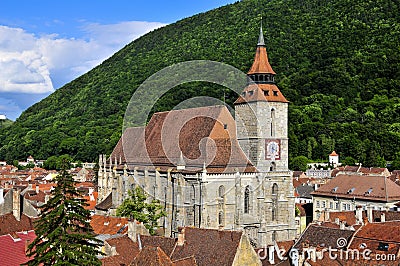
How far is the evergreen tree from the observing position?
59.6 m

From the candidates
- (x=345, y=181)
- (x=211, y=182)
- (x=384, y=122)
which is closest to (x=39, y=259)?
(x=211, y=182)

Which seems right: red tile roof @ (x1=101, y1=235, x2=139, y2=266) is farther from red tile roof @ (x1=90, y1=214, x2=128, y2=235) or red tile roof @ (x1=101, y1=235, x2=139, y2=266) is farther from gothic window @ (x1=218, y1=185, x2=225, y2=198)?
gothic window @ (x1=218, y1=185, x2=225, y2=198)

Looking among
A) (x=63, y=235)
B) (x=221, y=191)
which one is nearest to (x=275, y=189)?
(x=221, y=191)

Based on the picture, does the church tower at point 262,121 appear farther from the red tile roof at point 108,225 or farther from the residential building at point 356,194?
the residential building at point 356,194

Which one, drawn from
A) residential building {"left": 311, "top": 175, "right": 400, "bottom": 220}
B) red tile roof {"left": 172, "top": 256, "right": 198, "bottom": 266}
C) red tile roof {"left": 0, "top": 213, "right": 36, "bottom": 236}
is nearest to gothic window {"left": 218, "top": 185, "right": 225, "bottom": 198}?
red tile roof {"left": 0, "top": 213, "right": 36, "bottom": 236}

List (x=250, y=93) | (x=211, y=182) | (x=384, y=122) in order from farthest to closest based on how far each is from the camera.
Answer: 1. (x=384, y=122)
2. (x=250, y=93)
3. (x=211, y=182)

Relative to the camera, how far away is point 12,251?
114 ft

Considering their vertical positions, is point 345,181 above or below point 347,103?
below

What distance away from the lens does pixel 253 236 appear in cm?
6006

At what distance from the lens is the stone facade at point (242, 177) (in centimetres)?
5894

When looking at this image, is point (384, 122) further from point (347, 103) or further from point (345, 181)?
point (345, 181)

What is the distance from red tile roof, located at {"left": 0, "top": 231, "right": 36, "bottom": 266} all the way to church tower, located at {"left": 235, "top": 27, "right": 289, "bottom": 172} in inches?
1204

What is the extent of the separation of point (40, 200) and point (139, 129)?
1628 cm

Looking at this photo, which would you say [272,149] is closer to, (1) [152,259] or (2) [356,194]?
(2) [356,194]
